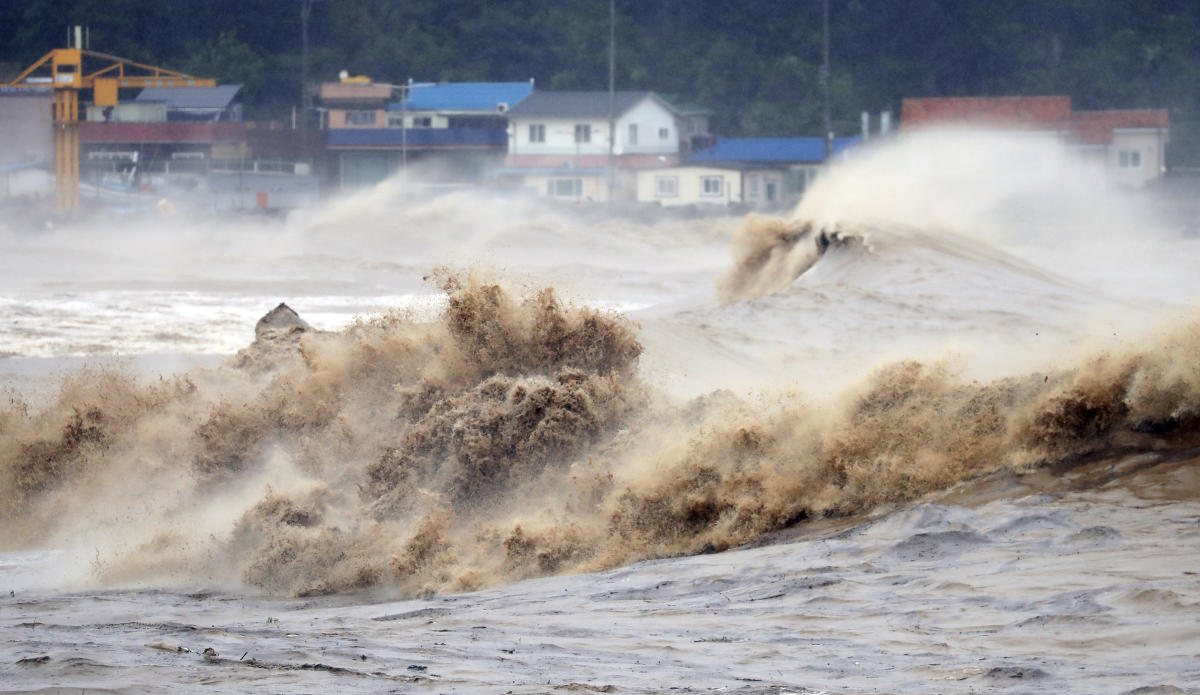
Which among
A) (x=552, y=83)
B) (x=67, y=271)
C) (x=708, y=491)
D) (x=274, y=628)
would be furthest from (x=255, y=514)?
(x=552, y=83)

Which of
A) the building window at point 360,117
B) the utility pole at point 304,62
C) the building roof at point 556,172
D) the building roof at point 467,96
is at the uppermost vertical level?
the utility pole at point 304,62

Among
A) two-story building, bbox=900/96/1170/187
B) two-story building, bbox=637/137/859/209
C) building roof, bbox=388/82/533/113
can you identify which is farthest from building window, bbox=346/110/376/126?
two-story building, bbox=900/96/1170/187

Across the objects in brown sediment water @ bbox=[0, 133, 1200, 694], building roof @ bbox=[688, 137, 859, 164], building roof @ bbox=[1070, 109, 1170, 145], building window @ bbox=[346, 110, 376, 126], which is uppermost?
building window @ bbox=[346, 110, 376, 126]

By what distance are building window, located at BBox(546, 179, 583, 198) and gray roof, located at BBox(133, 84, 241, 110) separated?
1902cm

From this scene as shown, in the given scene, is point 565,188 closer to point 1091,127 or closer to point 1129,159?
point 1091,127

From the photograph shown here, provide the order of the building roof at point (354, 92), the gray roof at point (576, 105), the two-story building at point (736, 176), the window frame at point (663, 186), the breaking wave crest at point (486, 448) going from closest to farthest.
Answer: the breaking wave crest at point (486, 448), the two-story building at point (736, 176), the window frame at point (663, 186), the gray roof at point (576, 105), the building roof at point (354, 92)

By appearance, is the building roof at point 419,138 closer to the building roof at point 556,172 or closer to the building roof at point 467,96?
the building roof at point 467,96

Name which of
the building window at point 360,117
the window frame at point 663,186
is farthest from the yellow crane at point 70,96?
the window frame at point 663,186

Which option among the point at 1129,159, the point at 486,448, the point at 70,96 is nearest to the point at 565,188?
the point at 70,96

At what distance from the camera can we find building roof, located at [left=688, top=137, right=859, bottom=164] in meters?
61.2

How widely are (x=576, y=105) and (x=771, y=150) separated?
9472mm

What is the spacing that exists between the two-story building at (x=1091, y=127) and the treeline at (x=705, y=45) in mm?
9003

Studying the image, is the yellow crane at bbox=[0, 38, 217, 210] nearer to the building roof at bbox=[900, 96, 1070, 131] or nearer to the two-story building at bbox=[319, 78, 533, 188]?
the two-story building at bbox=[319, 78, 533, 188]

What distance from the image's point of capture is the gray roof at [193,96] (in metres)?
69.2
